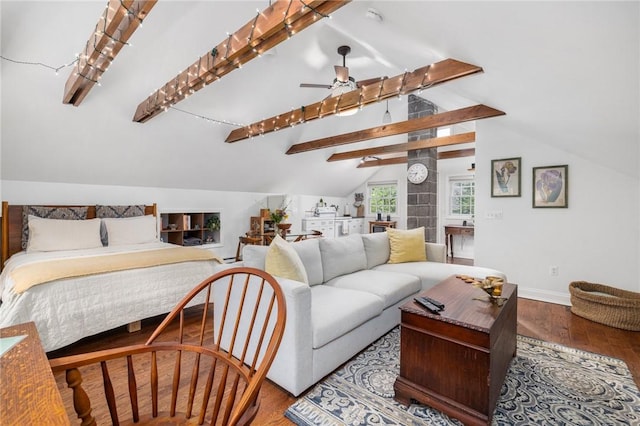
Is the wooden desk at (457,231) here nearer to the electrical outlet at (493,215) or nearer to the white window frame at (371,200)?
the white window frame at (371,200)

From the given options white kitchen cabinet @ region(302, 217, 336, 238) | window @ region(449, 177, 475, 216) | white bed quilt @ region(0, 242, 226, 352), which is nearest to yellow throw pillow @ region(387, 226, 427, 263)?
white bed quilt @ region(0, 242, 226, 352)

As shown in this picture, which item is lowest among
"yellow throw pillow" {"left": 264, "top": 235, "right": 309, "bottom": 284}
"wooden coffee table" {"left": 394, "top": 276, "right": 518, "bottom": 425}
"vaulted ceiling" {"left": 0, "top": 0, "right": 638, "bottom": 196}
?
"wooden coffee table" {"left": 394, "top": 276, "right": 518, "bottom": 425}

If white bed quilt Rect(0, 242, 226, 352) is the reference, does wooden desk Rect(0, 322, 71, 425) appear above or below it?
above

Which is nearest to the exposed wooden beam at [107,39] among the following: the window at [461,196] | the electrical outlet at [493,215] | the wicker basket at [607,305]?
the electrical outlet at [493,215]

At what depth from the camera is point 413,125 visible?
173 inches

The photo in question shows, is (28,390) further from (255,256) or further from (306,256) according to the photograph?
(306,256)

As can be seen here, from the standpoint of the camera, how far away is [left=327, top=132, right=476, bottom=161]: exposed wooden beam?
496cm

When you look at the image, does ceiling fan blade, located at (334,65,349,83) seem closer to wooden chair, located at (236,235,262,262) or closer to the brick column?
the brick column

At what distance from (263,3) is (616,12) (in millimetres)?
2667

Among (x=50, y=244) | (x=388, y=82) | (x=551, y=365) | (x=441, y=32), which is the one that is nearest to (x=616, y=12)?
(x=441, y=32)

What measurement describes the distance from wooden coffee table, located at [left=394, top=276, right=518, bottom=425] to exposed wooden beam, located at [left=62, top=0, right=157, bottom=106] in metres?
2.42

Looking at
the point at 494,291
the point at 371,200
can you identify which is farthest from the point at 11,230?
the point at 371,200

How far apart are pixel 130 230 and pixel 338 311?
3.25 meters

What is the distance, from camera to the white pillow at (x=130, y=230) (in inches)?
146
